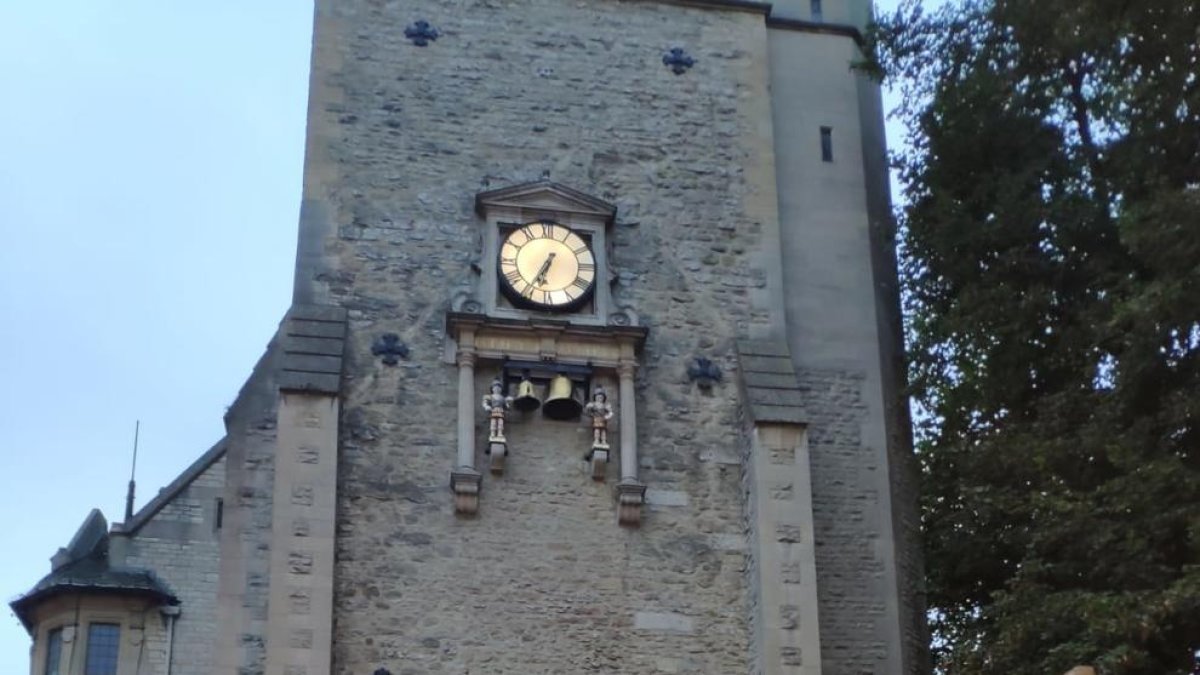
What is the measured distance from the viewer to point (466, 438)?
21078 millimetres

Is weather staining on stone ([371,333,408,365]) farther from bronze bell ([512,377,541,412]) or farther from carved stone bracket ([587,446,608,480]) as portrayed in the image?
carved stone bracket ([587,446,608,480])

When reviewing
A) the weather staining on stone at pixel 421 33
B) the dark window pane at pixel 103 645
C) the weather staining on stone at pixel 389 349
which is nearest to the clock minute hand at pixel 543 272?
the weather staining on stone at pixel 389 349

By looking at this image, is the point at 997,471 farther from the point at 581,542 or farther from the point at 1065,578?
the point at 581,542

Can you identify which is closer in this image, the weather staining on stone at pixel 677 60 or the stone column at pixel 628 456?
the stone column at pixel 628 456

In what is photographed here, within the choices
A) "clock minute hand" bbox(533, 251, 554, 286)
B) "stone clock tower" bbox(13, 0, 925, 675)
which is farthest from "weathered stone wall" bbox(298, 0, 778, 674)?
"clock minute hand" bbox(533, 251, 554, 286)

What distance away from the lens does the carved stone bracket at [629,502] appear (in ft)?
69.2

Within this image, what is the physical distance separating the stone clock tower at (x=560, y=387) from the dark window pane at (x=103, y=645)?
0.22 ft

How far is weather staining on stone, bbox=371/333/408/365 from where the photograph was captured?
21547 mm

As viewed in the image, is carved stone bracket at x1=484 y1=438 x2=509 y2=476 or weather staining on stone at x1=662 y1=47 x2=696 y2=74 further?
weather staining on stone at x1=662 y1=47 x2=696 y2=74

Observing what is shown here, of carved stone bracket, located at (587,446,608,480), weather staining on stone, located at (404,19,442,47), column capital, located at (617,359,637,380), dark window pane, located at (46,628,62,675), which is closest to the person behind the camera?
carved stone bracket, located at (587,446,608,480)

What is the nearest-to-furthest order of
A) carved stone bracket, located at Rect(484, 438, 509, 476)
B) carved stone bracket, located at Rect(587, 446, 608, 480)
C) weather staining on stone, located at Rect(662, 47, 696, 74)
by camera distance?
1. carved stone bracket, located at Rect(484, 438, 509, 476)
2. carved stone bracket, located at Rect(587, 446, 608, 480)
3. weather staining on stone, located at Rect(662, 47, 696, 74)

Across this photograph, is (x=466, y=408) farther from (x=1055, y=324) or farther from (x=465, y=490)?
(x=1055, y=324)

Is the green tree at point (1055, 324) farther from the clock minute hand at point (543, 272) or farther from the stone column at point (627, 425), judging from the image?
the clock minute hand at point (543, 272)

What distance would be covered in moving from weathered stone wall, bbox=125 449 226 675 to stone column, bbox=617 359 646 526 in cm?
552
